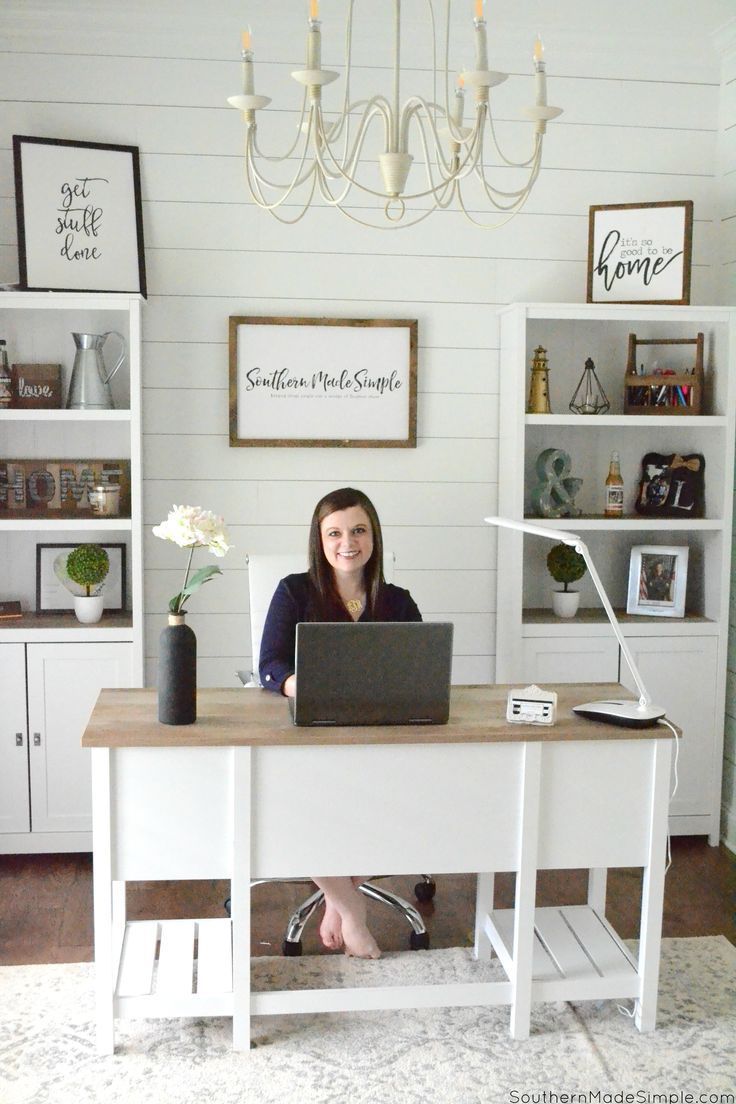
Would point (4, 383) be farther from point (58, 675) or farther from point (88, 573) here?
point (58, 675)

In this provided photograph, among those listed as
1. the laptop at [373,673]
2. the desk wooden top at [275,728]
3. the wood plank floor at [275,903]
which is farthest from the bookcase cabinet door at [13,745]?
the laptop at [373,673]

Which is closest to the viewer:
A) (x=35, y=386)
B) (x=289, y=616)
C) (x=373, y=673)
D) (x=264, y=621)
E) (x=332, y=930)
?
(x=373, y=673)

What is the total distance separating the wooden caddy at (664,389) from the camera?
3.96 m

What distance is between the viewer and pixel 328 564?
3088mm

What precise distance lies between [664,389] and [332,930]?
224cm

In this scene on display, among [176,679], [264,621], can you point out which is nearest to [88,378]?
[264,621]

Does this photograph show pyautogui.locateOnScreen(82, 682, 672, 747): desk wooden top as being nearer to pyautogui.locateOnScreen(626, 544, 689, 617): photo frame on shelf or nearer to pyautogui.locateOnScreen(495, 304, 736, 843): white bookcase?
pyautogui.locateOnScreen(495, 304, 736, 843): white bookcase

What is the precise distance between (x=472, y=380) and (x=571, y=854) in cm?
196

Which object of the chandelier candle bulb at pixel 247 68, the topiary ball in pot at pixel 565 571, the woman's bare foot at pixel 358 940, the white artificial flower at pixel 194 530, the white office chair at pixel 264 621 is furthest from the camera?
the topiary ball in pot at pixel 565 571

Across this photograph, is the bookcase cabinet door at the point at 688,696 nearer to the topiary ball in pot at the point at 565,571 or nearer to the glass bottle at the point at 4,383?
the topiary ball in pot at the point at 565,571

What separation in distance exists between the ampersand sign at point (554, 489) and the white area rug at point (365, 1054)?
5.57 ft

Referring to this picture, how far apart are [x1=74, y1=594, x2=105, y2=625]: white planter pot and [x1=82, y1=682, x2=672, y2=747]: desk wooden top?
955 millimetres

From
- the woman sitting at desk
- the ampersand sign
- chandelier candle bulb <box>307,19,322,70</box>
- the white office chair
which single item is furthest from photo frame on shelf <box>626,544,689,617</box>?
chandelier candle bulb <box>307,19,322,70</box>

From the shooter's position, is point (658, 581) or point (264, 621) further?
point (658, 581)
